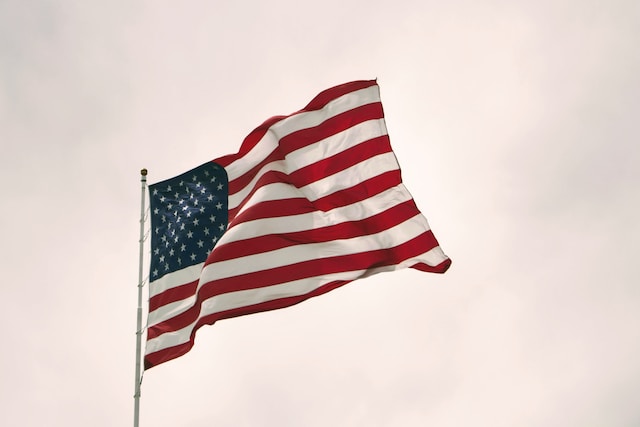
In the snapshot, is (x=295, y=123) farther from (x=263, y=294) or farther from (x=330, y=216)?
(x=263, y=294)

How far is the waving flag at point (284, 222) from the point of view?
75.3 feet

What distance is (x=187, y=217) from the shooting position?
24828 mm

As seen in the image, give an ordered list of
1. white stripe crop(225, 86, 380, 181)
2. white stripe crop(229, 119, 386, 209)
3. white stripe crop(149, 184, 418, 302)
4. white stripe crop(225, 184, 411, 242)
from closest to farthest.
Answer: white stripe crop(149, 184, 418, 302) < white stripe crop(225, 184, 411, 242) < white stripe crop(229, 119, 386, 209) < white stripe crop(225, 86, 380, 181)

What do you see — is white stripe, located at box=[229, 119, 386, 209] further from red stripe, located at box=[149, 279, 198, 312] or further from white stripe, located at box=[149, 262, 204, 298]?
red stripe, located at box=[149, 279, 198, 312]

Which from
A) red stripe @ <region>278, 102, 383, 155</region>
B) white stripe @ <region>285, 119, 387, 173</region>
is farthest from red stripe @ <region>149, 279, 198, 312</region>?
red stripe @ <region>278, 102, 383, 155</region>

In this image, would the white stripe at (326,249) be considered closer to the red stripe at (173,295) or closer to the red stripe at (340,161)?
the red stripe at (173,295)

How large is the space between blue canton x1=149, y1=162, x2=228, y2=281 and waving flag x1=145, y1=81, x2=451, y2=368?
0.02 m

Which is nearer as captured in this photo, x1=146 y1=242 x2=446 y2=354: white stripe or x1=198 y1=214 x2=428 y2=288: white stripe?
x1=146 y1=242 x2=446 y2=354: white stripe

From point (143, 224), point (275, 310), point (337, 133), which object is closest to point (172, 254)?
point (143, 224)

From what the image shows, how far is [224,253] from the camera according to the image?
23234mm

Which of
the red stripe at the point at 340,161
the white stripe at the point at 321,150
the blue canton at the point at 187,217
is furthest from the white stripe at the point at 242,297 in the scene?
the white stripe at the point at 321,150

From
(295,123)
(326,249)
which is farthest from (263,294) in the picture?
(295,123)

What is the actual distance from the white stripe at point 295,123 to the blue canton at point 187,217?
49cm

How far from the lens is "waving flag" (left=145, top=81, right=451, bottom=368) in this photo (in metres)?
22.9
